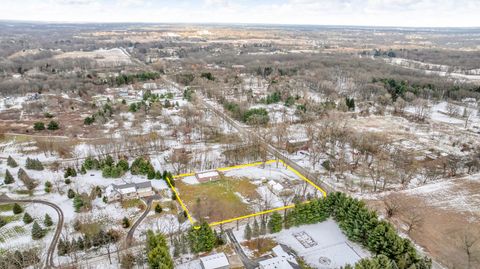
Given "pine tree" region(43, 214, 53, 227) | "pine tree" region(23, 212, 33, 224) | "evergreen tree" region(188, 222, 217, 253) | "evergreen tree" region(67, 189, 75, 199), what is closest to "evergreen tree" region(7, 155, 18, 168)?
"evergreen tree" region(67, 189, 75, 199)

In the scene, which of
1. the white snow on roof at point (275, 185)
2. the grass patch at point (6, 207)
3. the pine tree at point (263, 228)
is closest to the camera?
the pine tree at point (263, 228)

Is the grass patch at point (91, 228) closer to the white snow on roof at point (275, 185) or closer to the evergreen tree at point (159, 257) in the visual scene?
the evergreen tree at point (159, 257)

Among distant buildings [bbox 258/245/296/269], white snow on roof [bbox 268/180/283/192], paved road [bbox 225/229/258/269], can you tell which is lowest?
paved road [bbox 225/229/258/269]

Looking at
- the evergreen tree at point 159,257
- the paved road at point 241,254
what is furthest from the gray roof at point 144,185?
the evergreen tree at point 159,257

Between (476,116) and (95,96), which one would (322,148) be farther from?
(95,96)

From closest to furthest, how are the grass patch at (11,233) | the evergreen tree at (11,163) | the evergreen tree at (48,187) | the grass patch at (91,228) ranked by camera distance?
the grass patch at (11,233), the grass patch at (91,228), the evergreen tree at (48,187), the evergreen tree at (11,163)

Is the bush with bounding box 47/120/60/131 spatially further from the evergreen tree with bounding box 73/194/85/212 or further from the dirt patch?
the dirt patch

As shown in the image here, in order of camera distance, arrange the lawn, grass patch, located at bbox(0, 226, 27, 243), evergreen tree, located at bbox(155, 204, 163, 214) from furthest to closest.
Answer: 1. the lawn
2. evergreen tree, located at bbox(155, 204, 163, 214)
3. grass patch, located at bbox(0, 226, 27, 243)
